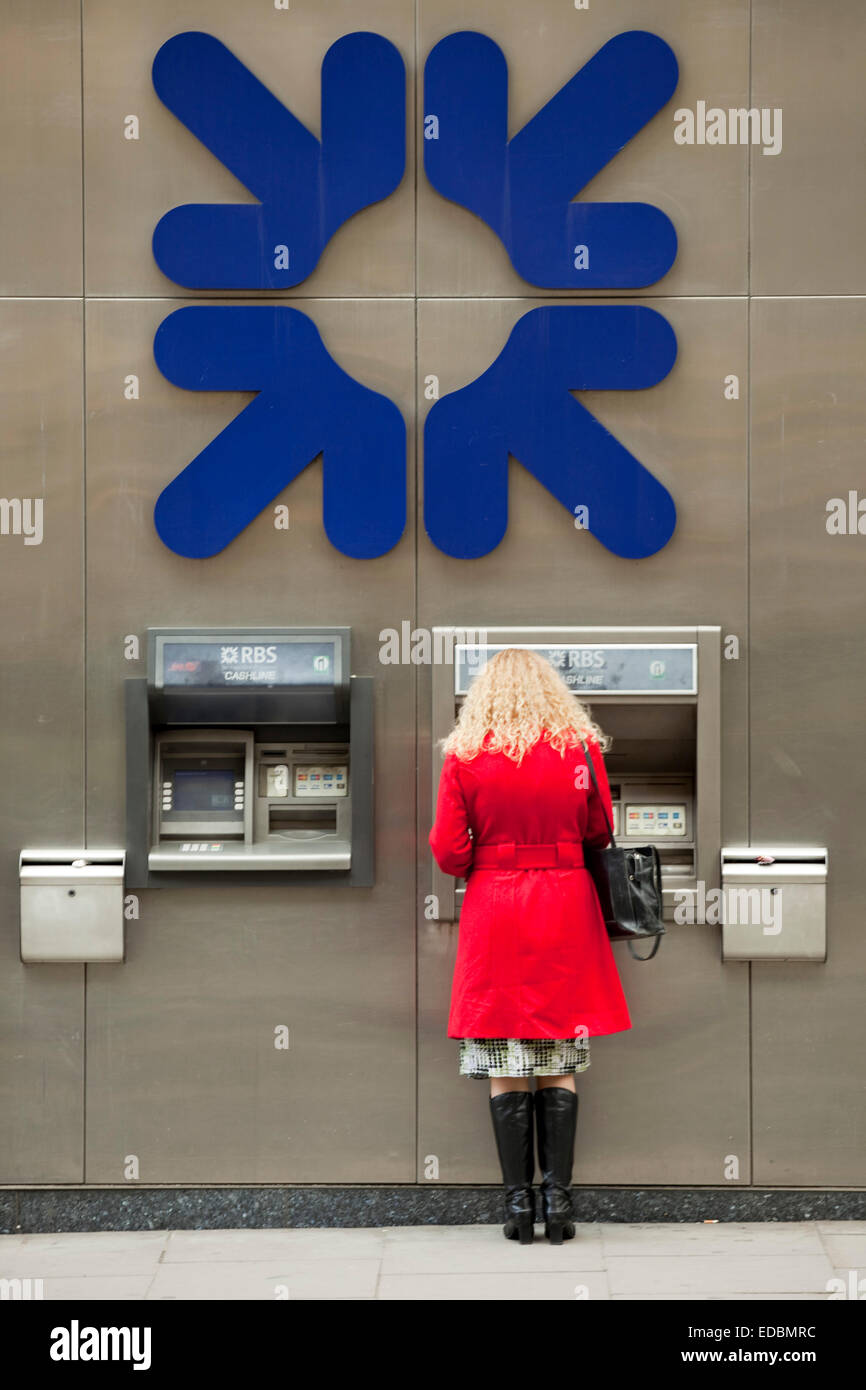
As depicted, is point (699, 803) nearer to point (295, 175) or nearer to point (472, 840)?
point (472, 840)

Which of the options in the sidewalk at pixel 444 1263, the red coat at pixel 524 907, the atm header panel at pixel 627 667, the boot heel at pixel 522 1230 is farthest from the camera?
the atm header panel at pixel 627 667

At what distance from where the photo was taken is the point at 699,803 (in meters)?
4.28

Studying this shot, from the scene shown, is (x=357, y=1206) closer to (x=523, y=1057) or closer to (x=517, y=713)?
(x=523, y=1057)

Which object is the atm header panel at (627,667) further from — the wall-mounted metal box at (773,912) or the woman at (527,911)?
the wall-mounted metal box at (773,912)

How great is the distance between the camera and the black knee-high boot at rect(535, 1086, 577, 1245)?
3.98m

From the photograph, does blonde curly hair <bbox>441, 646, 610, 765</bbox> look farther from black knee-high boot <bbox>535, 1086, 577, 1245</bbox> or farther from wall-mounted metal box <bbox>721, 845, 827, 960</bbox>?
black knee-high boot <bbox>535, 1086, 577, 1245</bbox>

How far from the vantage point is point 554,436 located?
4.30 meters

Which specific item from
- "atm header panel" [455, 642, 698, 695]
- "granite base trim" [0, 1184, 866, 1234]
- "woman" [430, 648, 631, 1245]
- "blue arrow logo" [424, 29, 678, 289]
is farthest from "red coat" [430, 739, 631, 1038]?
"blue arrow logo" [424, 29, 678, 289]

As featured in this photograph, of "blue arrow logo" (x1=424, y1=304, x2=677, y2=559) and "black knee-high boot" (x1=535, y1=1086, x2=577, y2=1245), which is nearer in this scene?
"black knee-high boot" (x1=535, y1=1086, x2=577, y2=1245)

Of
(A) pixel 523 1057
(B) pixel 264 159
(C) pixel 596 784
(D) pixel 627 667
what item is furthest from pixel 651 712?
(B) pixel 264 159

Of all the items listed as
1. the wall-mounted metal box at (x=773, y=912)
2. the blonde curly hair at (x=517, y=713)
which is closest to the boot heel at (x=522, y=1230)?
the wall-mounted metal box at (x=773, y=912)

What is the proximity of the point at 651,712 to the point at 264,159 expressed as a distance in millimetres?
2138

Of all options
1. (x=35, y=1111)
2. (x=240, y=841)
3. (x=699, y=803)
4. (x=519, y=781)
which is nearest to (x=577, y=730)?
(x=519, y=781)

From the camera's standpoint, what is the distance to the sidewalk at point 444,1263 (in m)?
3.73
